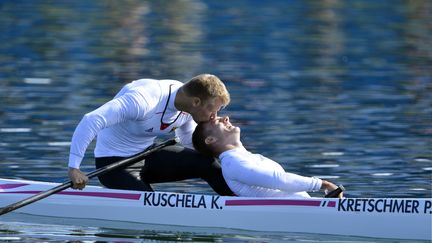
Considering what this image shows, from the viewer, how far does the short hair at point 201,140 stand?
15328 millimetres

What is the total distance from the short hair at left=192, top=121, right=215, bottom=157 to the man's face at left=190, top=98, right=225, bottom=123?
0.40 feet

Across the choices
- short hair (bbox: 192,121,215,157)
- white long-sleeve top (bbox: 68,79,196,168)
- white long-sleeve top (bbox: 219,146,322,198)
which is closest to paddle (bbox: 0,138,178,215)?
white long-sleeve top (bbox: 68,79,196,168)

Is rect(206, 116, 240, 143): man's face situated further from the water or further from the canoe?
the water

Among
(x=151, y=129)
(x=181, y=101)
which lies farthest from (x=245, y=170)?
(x=151, y=129)

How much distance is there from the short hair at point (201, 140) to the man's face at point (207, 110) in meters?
0.12

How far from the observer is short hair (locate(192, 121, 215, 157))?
15.3 meters

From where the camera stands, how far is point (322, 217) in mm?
14852

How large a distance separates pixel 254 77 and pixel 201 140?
15050 millimetres

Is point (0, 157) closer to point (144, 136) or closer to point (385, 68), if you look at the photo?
point (144, 136)

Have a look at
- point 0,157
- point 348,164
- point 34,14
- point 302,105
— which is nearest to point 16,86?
point 302,105

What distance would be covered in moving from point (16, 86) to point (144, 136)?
42.2 feet

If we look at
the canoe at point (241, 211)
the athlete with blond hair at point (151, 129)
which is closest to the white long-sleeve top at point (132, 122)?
the athlete with blond hair at point (151, 129)

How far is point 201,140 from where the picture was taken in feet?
50.8

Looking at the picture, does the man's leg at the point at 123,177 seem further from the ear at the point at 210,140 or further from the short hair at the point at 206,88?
the short hair at the point at 206,88
